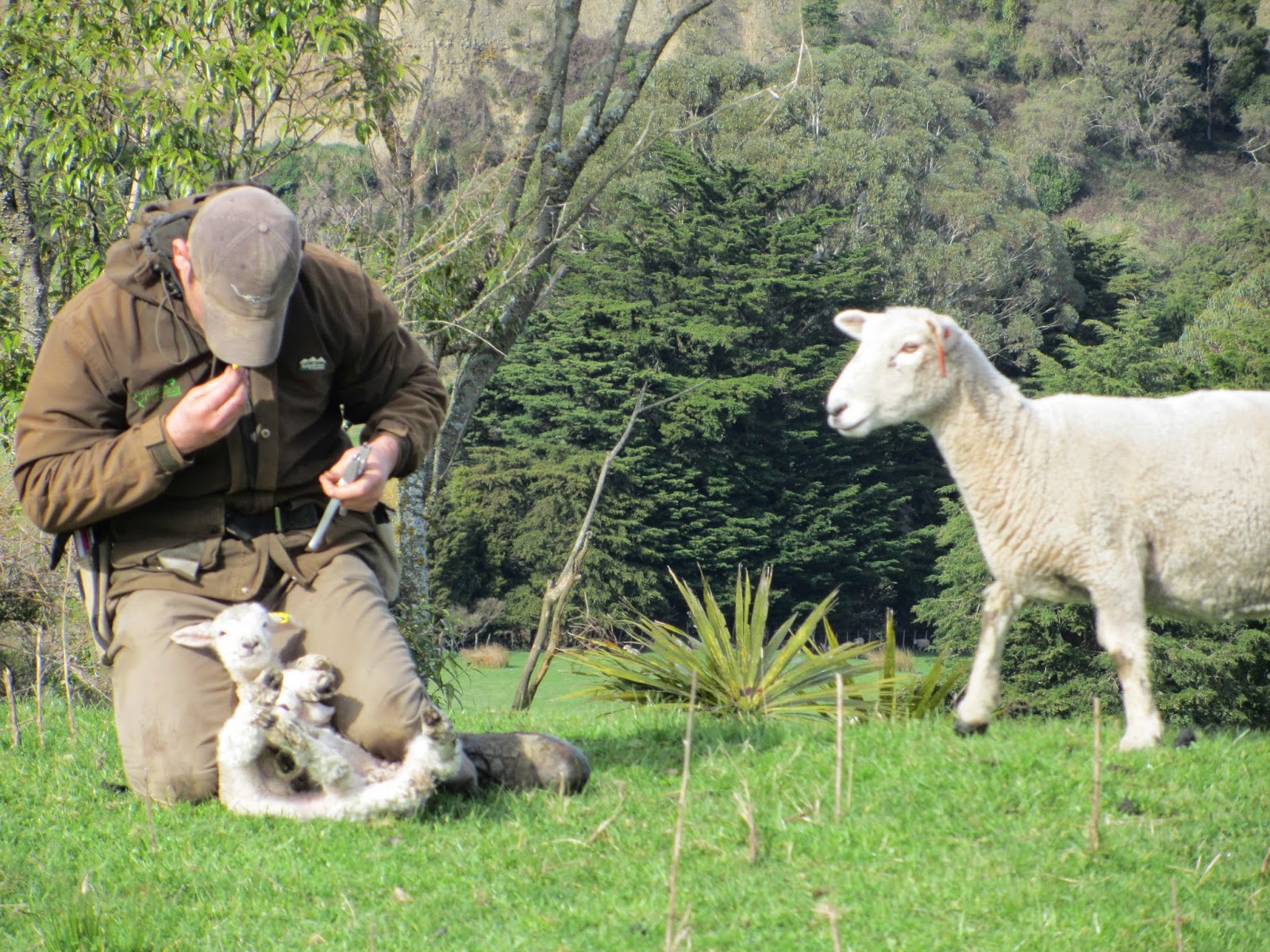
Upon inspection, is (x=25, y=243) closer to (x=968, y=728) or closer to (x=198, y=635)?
A: (x=198, y=635)

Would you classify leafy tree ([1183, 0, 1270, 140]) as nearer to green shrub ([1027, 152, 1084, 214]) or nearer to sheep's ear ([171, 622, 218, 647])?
green shrub ([1027, 152, 1084, 214])

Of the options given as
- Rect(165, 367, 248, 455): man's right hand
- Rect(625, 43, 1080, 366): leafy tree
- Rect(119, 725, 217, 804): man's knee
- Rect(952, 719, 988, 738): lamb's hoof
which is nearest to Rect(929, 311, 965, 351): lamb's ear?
Rect(952, 719, 988, 738): lamb's hoof

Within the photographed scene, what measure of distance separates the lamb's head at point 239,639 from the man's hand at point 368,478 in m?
0.47

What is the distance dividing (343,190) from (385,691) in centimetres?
1382

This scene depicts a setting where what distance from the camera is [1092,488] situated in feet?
17.0

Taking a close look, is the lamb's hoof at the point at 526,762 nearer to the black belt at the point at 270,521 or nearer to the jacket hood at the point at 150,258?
the black belt at the point at 270,521

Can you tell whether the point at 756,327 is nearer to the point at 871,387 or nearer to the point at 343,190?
the point at 343,190

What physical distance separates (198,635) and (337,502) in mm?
642

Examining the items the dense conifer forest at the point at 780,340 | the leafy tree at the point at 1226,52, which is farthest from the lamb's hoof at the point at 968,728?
the leafy tree at the point at 1226,52

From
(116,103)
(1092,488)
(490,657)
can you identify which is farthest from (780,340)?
(1092,488)

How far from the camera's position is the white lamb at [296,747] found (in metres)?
4.32

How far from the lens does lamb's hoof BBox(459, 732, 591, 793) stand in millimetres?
4695

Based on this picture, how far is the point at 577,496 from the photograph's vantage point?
4306 cm

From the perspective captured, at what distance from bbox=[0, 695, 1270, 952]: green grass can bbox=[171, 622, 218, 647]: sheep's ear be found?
21.8 inches
